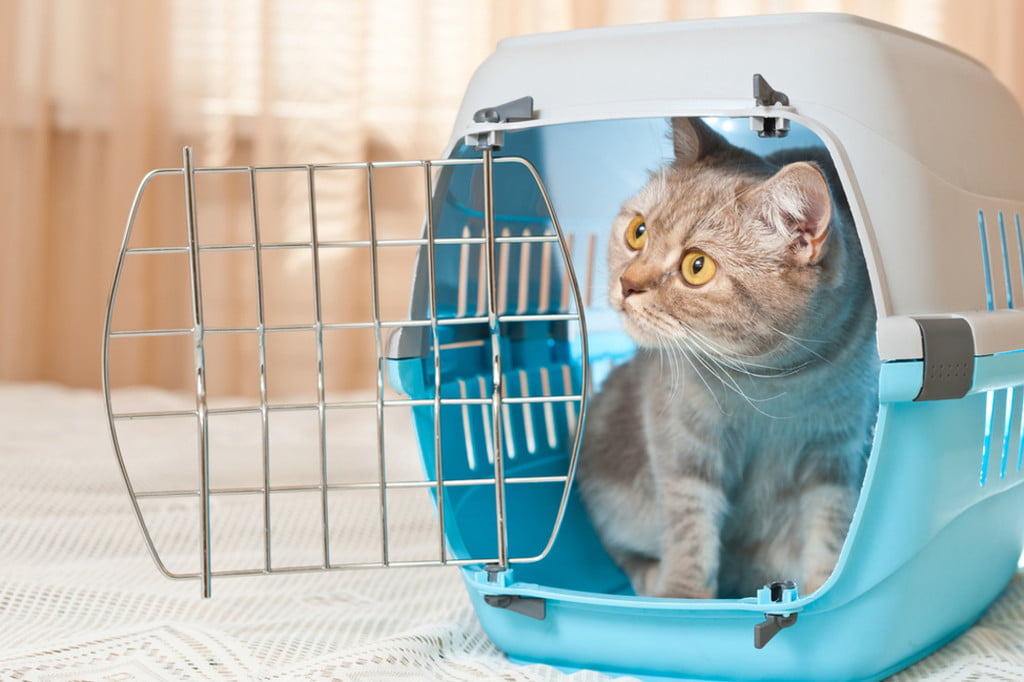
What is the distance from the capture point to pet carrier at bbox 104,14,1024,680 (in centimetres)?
72

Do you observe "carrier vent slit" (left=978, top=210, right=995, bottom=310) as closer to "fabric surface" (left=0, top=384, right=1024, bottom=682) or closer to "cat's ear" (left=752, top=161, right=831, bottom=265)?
"cat's ear" (left=752, top=161, right=831, bottom=265)

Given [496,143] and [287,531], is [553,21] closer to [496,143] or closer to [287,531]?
[287,531]

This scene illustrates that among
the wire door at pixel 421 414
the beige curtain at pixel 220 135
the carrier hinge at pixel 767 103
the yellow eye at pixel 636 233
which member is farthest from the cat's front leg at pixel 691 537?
the beige curtain at pixel 220 135

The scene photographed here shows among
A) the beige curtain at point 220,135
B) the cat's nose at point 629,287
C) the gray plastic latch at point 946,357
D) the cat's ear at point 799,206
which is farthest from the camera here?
the beige curtain at point 220,135

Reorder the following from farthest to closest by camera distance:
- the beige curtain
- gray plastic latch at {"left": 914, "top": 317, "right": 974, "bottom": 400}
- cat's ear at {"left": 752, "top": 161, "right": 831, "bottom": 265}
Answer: the beige curtain
cat's ear at {"left": 752, "top": 161, "right": 831, "bottom": 265}
gray plastic latch at {"left": 914, "top": 317, "right": 974, "bottom": 400}

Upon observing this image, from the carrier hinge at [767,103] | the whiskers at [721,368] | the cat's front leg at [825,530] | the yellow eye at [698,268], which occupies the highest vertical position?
the carrier hinge at [767,103]

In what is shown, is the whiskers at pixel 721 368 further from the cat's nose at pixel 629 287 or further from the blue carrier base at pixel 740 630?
the blue carrier base at pixel 740 630

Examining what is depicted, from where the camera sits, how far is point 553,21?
2.51m

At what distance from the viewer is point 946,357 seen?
0.69 meters

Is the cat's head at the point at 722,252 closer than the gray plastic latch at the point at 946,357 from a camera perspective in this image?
No

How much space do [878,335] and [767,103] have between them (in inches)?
7.3

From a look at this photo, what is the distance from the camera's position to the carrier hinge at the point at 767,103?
72 cm

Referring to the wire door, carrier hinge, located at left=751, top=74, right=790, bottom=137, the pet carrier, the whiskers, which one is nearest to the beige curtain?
the wire door

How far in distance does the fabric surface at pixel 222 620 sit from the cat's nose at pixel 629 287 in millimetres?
336
